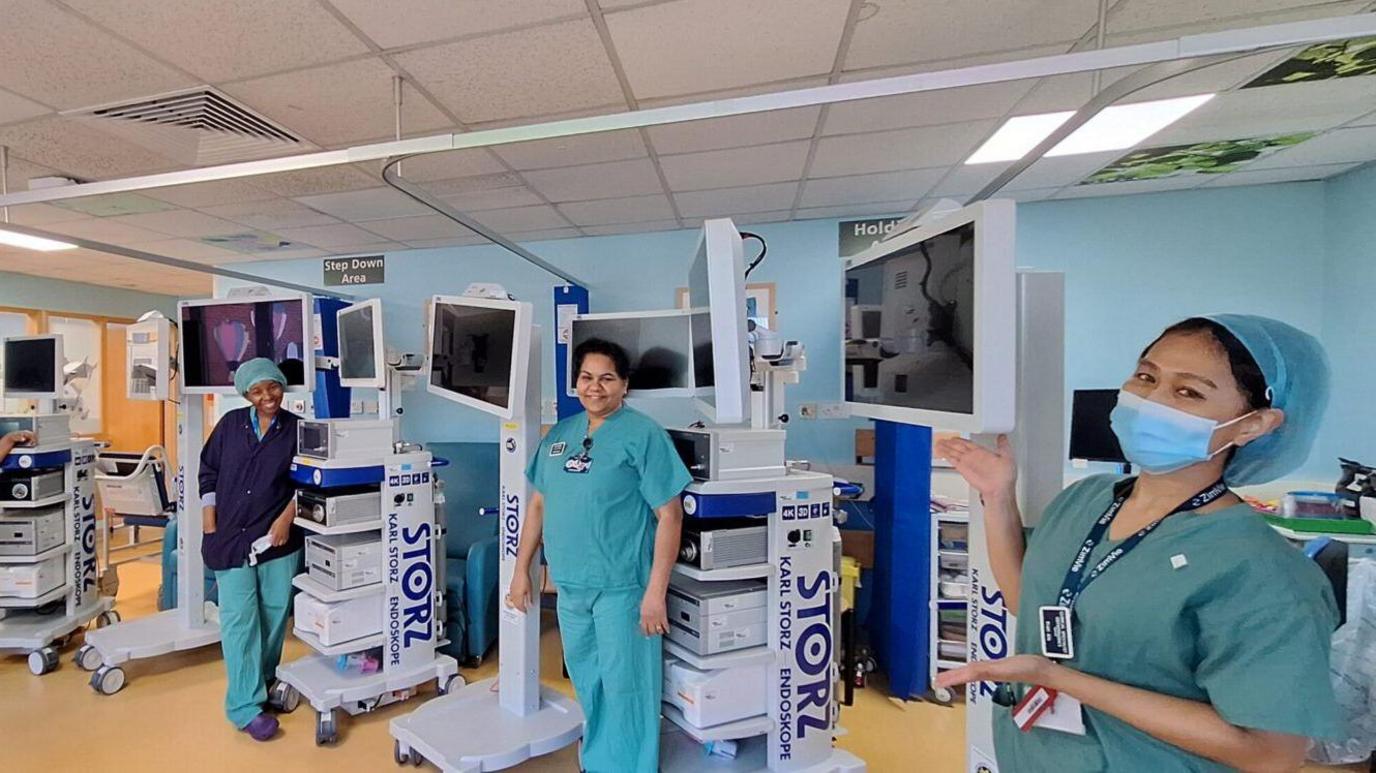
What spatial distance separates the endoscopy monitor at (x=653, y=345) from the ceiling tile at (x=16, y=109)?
2.57 metres

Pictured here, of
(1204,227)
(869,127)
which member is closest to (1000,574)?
(869,127)

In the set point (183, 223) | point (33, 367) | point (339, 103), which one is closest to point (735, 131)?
point (339, 103)

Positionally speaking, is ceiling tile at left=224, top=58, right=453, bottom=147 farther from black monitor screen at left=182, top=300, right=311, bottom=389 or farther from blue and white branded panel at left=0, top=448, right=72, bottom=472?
blue and white branded panel at left=0, top=448, right=72, bottom=472

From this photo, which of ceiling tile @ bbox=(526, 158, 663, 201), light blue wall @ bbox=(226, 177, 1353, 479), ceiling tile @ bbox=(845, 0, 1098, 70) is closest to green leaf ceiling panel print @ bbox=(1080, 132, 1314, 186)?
light blue wall @ bbox=(226, 177, 1353, 479)

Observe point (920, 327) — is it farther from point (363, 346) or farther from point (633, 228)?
point (633, 228)

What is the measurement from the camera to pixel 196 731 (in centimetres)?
263

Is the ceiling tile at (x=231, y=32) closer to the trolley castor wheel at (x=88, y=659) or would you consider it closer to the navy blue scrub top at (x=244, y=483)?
the navy blue scrub top at (x=244, y=483)

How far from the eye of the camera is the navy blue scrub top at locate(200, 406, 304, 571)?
2.60 meters

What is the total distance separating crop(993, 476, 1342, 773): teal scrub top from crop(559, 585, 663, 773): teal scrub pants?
1283 millimetres

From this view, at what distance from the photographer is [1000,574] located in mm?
1185

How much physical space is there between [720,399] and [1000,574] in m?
0.68

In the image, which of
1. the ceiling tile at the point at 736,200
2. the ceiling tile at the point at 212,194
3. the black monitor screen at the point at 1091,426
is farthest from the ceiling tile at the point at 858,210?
the ceiling tile at the point at 212,194

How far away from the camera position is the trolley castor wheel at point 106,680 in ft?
9.63

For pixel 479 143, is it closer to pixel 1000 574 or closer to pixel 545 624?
pixel 1000 574
